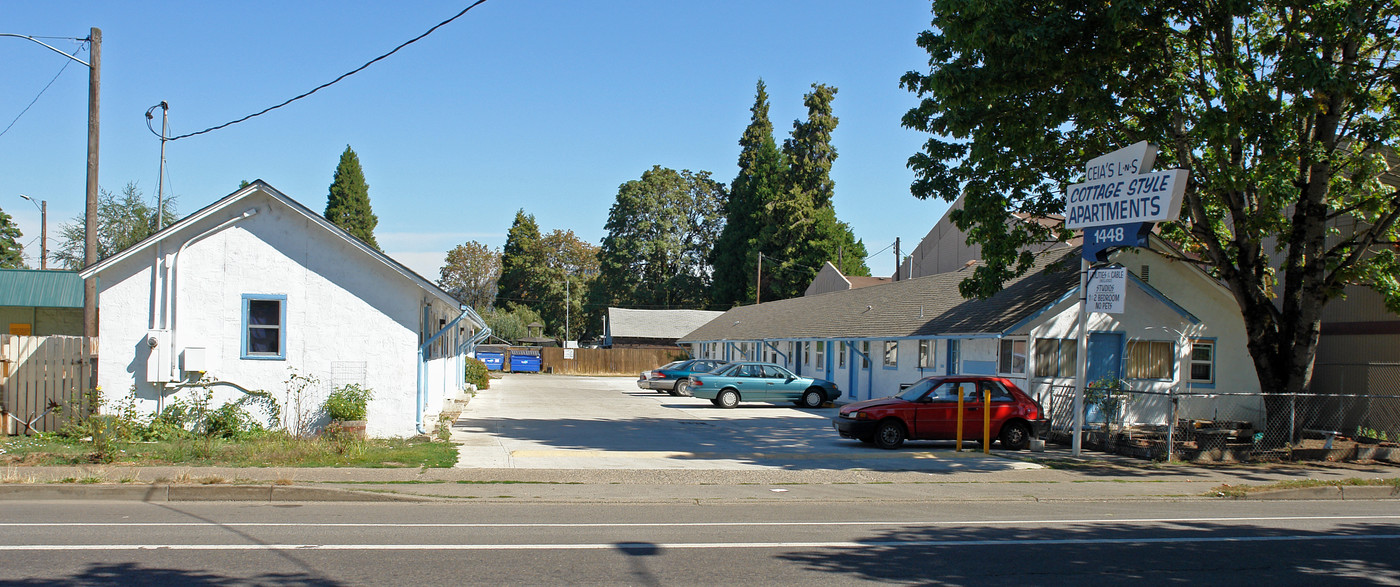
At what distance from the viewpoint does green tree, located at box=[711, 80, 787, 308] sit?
230ft

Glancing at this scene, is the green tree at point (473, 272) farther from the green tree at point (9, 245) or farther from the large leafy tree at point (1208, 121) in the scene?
the large leafy tree at point (1208, 121)

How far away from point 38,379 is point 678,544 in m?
13.3

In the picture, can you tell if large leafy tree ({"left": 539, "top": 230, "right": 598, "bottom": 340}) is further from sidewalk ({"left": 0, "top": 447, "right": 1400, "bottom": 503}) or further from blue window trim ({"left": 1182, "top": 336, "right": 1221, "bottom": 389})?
sidewalk ({"left": 0, "top": 447, "right": 1400, "bottom": 503})

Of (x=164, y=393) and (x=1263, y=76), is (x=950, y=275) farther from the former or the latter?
(x=164, y=393)

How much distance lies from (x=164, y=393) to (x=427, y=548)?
1053 centimetres

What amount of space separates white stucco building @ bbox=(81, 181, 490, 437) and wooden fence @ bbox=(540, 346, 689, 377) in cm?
4256

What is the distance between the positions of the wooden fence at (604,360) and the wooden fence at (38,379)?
142ft

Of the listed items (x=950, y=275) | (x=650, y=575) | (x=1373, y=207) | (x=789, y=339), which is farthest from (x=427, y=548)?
(x=789, y=339)

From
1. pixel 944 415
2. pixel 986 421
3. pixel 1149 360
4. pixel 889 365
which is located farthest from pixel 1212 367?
pixel 944 415

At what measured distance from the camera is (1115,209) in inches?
621

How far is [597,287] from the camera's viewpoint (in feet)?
283

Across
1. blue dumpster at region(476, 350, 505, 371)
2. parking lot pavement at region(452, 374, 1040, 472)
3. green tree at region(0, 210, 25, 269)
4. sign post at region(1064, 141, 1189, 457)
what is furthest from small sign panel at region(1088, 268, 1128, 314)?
green tree at region(0, 210, 25, 269)

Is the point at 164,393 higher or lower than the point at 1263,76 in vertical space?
lower

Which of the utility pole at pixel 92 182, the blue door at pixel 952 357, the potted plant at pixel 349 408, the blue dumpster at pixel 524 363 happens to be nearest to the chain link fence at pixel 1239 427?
the blue door at pixel 952 357
